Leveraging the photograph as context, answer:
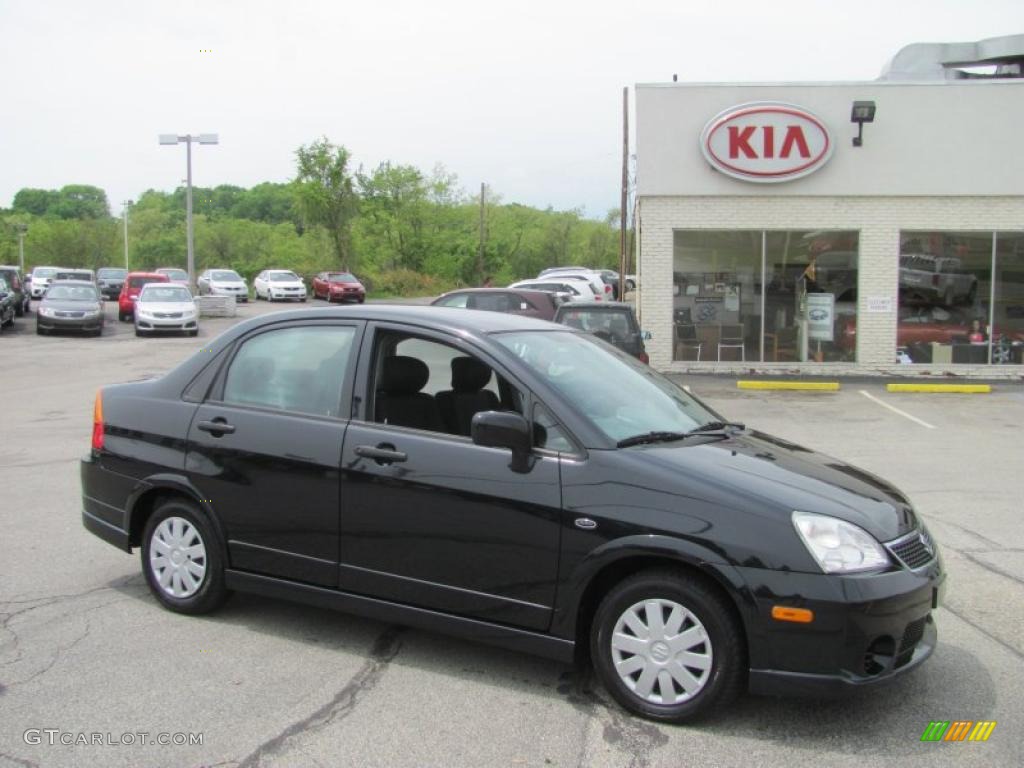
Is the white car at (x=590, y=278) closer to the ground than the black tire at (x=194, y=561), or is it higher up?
higher up

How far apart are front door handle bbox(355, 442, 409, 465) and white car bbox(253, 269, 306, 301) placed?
1644 inches

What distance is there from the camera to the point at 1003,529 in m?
7.05

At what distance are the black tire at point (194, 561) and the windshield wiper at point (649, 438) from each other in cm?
224

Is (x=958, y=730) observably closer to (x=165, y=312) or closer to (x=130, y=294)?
(x=165, y=312)

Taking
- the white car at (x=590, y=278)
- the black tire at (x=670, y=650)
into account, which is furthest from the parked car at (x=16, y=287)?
the black tire at (x=670, y=650)

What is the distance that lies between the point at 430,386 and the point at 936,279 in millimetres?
17004

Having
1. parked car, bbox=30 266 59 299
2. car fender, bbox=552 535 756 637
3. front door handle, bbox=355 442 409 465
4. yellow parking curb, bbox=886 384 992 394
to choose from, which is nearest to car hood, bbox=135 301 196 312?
parked car, bbox=30 266 59 299

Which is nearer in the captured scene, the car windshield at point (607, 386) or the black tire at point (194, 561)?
the car windshield at point (607, 386)

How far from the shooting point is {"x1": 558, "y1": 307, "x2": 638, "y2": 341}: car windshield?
14680 millimetres

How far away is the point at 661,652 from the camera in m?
3.80

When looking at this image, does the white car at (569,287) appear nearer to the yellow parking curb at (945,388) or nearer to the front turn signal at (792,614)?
the yellow parking curb at (945,388)

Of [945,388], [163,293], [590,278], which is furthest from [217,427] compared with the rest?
[590,278]

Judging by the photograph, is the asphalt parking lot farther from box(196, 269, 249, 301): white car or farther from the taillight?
box(196, 269, 249, 301): white car

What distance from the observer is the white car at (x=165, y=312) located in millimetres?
27984
